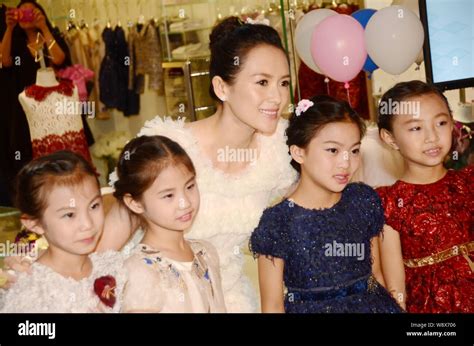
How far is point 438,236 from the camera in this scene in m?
1.75

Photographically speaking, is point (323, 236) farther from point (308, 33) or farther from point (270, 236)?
point (308, 33)

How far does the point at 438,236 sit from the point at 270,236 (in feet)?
1.33

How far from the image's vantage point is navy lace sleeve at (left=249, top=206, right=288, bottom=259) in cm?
169

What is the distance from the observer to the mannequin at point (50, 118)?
2.26 meters

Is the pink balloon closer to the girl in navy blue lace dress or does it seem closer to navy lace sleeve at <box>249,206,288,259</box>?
the girl in navy blue lace dress

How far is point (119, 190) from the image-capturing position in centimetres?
168

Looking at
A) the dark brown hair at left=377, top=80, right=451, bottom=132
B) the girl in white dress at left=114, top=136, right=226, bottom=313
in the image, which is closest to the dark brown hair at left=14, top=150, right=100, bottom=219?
the girl in white dress at left=114, top=136, right=226, bottom=313

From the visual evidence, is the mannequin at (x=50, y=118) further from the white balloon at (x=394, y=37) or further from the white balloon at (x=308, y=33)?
the white balloon at (x=394, y=37)

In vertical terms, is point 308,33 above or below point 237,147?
above

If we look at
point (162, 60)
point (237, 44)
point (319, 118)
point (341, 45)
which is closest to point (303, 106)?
point (319, 118)

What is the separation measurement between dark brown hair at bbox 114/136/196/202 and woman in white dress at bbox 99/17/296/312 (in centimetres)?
10

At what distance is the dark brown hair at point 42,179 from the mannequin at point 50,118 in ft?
1.87
